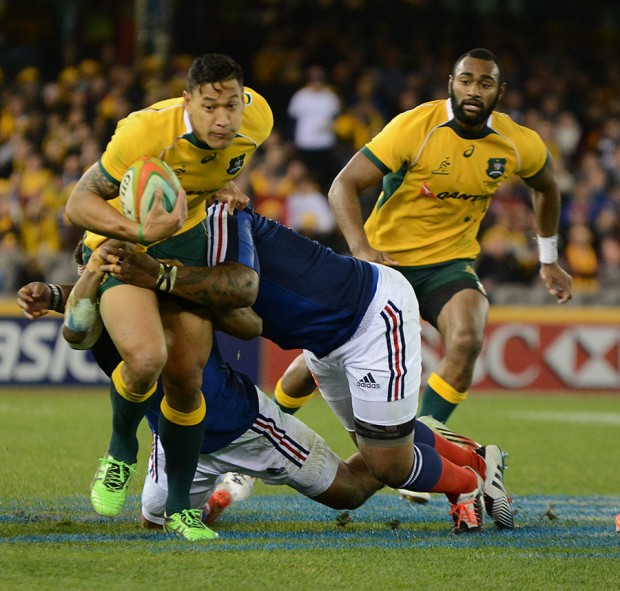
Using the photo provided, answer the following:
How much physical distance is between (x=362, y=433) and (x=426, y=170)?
78.5 inches

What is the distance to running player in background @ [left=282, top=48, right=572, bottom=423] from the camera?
644 cm

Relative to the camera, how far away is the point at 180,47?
1795 cm

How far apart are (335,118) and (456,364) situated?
9.11 m

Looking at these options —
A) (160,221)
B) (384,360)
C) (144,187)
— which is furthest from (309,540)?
(144,187)

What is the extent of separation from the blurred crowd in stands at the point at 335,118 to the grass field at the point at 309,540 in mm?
5272

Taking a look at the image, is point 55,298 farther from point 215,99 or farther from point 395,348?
point 395,348

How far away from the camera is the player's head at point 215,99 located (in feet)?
15.9

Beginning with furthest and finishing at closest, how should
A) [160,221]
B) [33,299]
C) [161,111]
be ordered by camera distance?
[33,299], [161,111], [160,221]

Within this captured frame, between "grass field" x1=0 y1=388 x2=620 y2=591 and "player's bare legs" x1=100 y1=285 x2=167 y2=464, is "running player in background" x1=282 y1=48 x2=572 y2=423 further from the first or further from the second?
"player's bare legs" x1=100 y1=285 x2=167 y2=464

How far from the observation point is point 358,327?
516cm

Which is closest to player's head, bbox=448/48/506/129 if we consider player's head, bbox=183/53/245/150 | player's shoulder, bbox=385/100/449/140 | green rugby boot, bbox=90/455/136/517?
player's shoulder, bbox=385/100/449/140

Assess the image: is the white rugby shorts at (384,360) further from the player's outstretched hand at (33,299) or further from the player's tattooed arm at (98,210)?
the player's outstretched hand at (33,299)

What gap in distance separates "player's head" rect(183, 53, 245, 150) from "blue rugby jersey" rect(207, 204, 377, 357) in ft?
1.15

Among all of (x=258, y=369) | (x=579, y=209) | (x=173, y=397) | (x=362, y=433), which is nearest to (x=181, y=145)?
(x=173, y=397)
